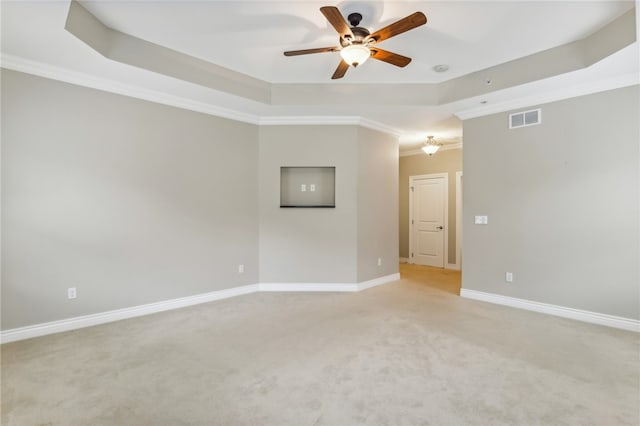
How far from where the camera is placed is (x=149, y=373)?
7.97 feet

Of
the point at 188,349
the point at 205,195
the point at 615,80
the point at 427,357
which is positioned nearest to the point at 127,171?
the point at 205,195

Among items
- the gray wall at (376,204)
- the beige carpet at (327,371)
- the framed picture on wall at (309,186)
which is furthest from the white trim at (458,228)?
the framed picture on wall at (309,186)

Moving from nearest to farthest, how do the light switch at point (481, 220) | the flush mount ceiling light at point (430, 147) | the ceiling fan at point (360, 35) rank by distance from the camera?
1. the ceiling fan at point (360, 35)
2. the light switch at point (481, 220)
3. the flush mount ceiling light at point (430, 147)

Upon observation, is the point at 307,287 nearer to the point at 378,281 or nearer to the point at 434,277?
the point at 378,281

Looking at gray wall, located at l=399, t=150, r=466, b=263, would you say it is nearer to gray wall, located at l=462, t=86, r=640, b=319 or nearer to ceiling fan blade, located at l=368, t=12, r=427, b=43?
gray wall, located at l=462, t=86, r=640, b=319

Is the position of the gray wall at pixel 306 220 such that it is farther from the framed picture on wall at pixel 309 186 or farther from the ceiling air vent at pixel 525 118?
the ceiling air vent at pixel 525 118

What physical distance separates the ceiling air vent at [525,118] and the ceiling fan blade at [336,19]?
290cm

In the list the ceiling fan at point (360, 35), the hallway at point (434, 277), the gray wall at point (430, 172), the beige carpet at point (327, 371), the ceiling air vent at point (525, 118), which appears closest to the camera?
the beige carpet at point (327, 371)

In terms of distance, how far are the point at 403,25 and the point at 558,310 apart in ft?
12.5

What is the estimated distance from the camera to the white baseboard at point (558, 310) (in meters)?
3.39

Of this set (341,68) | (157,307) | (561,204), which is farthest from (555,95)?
(157,307)

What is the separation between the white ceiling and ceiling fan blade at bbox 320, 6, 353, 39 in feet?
1.09

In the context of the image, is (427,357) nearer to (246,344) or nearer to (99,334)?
(246,344)

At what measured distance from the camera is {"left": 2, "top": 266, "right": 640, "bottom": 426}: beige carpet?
1.95 m
